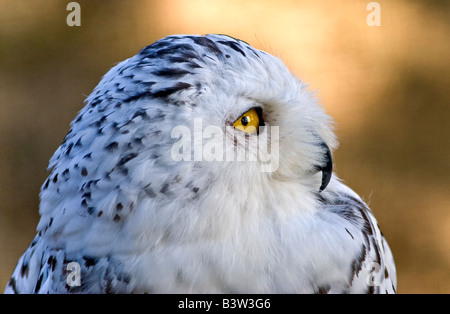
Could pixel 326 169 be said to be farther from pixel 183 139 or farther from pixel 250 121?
pixel 183 139

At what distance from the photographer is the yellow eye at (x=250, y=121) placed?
1.08 m

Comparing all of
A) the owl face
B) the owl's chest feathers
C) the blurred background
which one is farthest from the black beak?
the blurred background

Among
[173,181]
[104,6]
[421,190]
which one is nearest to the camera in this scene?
[173,181]

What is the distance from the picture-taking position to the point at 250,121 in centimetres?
110

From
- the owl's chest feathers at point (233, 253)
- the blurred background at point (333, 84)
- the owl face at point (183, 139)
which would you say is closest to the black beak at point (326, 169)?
the owl face at point (183, 139)

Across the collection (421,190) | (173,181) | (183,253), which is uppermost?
(173,181)

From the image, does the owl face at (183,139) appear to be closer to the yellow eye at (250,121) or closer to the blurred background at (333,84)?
the yellow eye at (250,121)

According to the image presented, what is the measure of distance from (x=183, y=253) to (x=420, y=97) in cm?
243

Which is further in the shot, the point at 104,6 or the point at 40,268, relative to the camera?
the point at 104,6

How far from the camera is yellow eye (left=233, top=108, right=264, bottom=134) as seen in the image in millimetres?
1075

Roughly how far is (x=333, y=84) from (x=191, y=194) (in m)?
2.06

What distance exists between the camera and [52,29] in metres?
2.82
